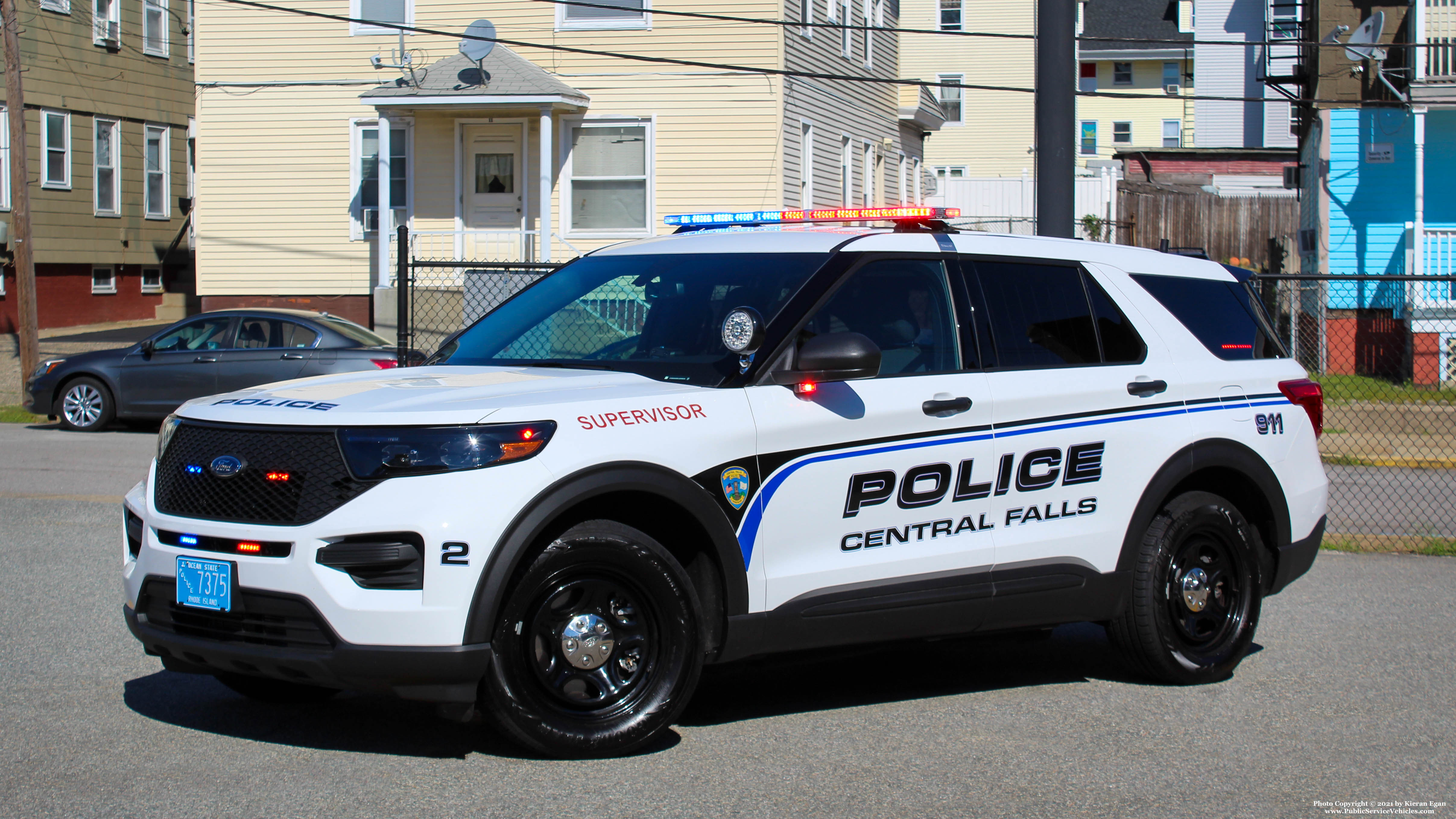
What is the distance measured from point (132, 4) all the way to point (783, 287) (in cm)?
3150

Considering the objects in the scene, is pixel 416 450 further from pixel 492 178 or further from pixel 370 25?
pixel 370 25

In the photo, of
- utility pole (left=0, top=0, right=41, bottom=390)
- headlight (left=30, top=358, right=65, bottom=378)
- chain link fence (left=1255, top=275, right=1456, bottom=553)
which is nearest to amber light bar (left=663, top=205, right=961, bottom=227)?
chain link fence (left=1255, top=275, right=1456, bottom=553)

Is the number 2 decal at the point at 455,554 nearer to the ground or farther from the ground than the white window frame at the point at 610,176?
nearer to the ground

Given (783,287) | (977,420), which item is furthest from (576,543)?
(977,420)

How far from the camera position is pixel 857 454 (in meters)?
5.08

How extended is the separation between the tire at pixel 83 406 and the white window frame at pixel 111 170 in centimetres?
1686

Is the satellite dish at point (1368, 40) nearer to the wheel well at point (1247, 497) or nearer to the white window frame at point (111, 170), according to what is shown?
the wheel well at point (1247, 497)

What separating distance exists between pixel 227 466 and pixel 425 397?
66cm

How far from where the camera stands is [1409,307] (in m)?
19.9

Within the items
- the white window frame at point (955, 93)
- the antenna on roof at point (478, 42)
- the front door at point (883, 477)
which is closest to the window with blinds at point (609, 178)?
the antenna on roof at point (478, 42)

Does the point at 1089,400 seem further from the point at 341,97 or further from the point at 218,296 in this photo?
the point at 218,296

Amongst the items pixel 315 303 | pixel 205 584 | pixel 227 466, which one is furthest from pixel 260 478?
pixel 315 303

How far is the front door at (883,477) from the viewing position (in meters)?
4.95

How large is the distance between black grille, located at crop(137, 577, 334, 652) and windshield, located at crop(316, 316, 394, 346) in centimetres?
1141
